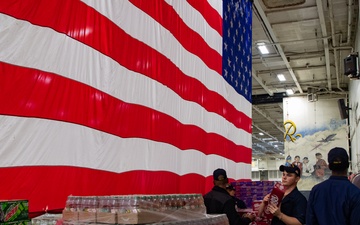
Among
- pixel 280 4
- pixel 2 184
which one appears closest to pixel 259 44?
pixel 280 4

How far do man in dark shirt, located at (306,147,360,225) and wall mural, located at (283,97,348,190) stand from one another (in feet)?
51.9

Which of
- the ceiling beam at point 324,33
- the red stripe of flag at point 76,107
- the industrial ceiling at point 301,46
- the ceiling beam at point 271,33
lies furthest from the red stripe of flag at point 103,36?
the industrial ceiling at point 301,46

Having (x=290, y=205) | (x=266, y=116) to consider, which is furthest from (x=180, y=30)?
(x=266, y=116)

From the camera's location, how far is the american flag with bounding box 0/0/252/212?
3.35m

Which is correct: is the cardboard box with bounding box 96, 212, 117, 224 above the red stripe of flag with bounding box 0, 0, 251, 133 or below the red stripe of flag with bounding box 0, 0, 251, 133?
below

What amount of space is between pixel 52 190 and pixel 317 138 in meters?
17.8

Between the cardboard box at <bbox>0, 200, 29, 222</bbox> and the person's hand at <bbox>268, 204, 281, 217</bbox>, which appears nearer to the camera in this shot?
the cardboard box at <bbox>0, 200, 29, 222</bbox>

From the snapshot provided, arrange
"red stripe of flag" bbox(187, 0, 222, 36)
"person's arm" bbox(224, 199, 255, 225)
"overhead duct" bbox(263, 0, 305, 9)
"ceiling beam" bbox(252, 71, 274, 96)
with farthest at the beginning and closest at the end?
"ceiling beam" bbox(252, 71, 274, 96) → "overhead duct" bbox(263, 0, 305, 9) → "red stripe of flag" bbox(187, 0, 222, 36) → "person's arm" bbox(224, 199, 255, 225)

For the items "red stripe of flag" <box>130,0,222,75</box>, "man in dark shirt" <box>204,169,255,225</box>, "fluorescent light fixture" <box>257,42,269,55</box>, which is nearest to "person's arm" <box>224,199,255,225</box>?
"man in dark shirt" <box>204,169,255,225</box>

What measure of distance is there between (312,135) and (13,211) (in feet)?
61.6

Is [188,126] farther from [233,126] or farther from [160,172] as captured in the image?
[233,126]

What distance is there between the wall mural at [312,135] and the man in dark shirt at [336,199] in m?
15.8

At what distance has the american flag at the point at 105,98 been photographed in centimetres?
335

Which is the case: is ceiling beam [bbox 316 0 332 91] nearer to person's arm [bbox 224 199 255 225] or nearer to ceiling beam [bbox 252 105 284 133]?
ceiling beam [bbox 252 105 284 133]
